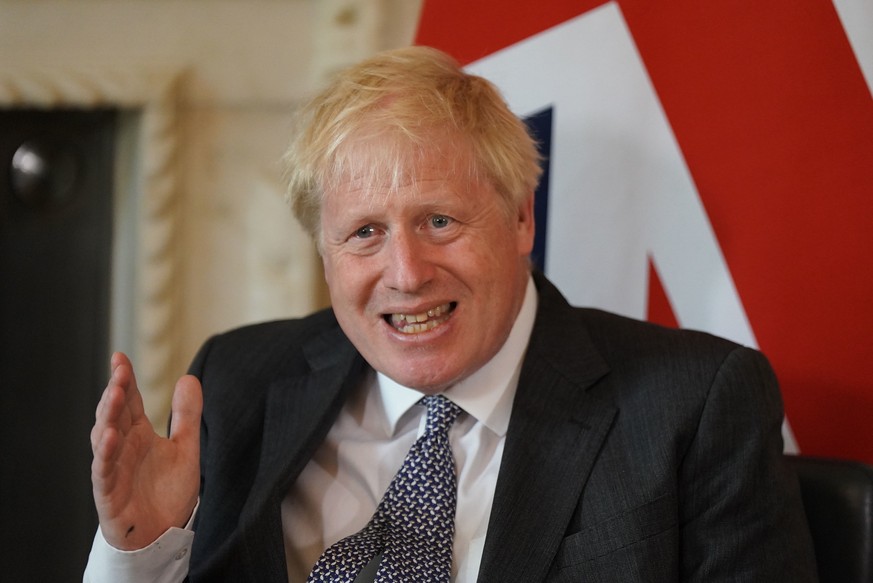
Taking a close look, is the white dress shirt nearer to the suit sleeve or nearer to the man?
the man

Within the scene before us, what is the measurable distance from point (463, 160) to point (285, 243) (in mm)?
894

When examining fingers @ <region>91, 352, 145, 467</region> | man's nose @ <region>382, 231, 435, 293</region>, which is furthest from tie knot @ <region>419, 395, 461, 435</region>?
fingers @ <region>91, 352, 145, 467</region>

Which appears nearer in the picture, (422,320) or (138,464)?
(138,464)

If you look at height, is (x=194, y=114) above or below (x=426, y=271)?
above

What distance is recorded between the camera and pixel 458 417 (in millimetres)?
1532

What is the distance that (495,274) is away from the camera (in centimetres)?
146

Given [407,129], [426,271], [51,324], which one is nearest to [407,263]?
[426,271]

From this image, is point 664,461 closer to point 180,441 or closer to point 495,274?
point 495,274

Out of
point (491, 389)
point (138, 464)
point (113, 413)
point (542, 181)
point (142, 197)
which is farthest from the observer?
point (142, 197)

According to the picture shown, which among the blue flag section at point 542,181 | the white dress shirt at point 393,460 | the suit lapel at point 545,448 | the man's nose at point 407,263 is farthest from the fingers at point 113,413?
the blue flag section at point 542,181

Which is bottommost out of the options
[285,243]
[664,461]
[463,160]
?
[664,461]

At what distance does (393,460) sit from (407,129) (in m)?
0.53

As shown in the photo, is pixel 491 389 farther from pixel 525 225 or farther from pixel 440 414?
pixel 525 225

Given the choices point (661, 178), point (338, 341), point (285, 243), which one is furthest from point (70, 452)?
point (661, 178)
